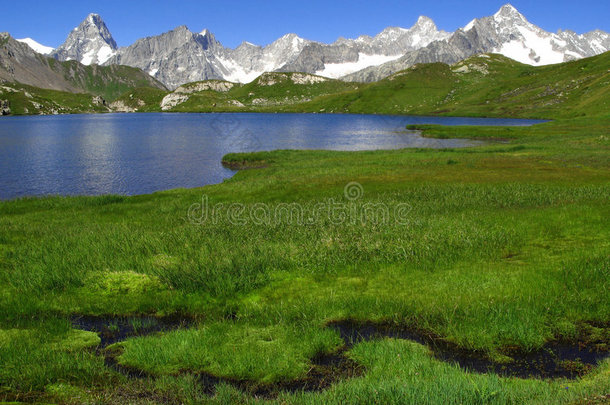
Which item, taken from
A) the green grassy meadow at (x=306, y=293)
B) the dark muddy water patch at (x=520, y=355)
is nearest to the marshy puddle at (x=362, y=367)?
the dark muddy water patch at (x=520, y=355)

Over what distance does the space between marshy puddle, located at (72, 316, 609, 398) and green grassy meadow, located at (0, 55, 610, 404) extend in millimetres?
190

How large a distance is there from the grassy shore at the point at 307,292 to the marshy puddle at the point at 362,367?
254 mm

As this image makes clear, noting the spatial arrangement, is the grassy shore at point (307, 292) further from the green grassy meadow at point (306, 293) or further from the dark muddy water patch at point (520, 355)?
the dark muddy water patch at point (520, 355)

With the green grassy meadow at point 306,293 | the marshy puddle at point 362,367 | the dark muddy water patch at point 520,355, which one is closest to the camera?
the green grassy meadow at point 306,293

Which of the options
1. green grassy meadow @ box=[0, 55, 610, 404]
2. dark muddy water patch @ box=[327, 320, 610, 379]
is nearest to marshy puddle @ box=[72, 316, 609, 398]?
dark muddy water patch @ box=[327, 320, 610, 379]

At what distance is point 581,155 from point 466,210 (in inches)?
1782

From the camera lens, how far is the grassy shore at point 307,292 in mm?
10719

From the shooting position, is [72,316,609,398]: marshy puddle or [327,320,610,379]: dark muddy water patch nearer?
[72,316,609,398]: marshy puddle

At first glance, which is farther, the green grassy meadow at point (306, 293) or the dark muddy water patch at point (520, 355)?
the dark muddy water patch at point (520, 355)

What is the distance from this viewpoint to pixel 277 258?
21078mm

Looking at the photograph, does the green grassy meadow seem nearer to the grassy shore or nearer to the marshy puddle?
the grassy shore

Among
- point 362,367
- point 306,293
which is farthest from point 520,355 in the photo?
point 306,293

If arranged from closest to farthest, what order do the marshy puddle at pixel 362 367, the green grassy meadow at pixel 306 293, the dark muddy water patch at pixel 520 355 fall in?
1. the green grassy meadow at pixel 306 293
2. the marshy puddle at pixel 362 367
3. the dark muddy water patch at pixel 520 355

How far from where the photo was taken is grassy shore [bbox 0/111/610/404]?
10.7 metres
